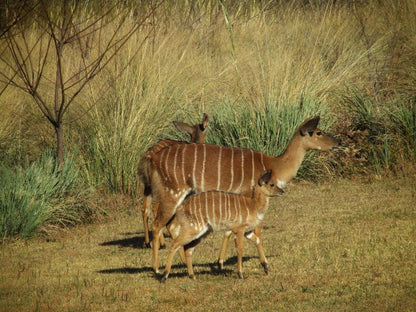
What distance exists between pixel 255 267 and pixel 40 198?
277cm

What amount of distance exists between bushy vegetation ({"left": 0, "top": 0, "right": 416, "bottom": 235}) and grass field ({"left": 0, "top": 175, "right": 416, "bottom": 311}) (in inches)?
44.1

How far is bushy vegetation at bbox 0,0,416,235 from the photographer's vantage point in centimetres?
960

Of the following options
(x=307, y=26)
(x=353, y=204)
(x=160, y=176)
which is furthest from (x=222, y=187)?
(x=307, y=26)

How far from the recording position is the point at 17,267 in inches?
272

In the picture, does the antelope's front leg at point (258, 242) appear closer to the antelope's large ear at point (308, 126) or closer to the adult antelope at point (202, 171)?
the adult antelope at point (202, 171)

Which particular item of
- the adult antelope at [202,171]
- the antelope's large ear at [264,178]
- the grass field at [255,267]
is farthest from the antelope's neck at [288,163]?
the antelope's large ear at [264,178]

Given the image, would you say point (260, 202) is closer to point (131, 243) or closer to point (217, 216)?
point (217, 216)

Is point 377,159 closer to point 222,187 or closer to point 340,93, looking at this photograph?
point 340,93

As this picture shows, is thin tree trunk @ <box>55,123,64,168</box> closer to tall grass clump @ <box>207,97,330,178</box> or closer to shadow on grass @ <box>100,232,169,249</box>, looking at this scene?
shadow on grass @ <box>100,232,169,249</box>

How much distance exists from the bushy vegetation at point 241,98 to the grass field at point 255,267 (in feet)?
3.68

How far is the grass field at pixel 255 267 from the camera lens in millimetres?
5633

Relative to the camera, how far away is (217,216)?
616 cm

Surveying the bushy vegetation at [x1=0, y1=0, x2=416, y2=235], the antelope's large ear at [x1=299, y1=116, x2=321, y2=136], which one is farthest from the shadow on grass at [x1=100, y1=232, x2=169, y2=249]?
the antelope's large ear at [x1=299, y1=116, x2=321, y2=136]

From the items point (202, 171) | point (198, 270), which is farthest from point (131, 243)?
point (198, 270)
